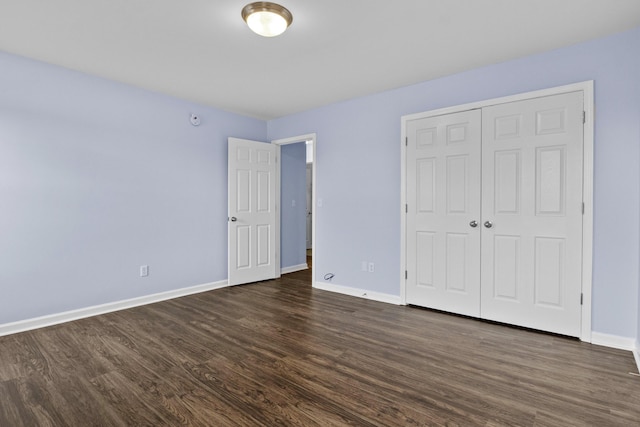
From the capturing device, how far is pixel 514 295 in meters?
3.13

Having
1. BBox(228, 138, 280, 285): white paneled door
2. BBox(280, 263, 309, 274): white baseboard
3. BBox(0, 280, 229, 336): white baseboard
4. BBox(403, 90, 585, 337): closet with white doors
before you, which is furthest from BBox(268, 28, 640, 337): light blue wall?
BBox(0, 280, 229, 336): white baseboard

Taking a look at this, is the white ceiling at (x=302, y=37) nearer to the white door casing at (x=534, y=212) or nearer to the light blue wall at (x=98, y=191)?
the light blue wall at (x=98, y=191)

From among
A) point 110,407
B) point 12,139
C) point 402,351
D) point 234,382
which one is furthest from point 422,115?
point 12,139

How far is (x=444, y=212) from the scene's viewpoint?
3.55 m

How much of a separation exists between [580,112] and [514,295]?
5.57 feet

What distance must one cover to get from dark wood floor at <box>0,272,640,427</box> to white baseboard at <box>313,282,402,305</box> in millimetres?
479

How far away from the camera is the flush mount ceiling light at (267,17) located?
2.25 metres

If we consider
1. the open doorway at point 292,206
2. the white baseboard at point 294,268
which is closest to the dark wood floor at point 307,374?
the white baseboard at point 294,268

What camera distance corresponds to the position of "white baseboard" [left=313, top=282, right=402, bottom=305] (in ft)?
12.9

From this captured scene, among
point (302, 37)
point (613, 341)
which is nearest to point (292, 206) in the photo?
point (302, 37)

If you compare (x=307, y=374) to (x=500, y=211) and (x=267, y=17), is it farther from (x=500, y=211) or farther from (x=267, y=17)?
(x=267, y=17)

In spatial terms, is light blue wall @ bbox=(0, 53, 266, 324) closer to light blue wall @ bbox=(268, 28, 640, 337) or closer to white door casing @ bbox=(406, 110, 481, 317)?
light blue wall @ bbox=(268, 28, 640, 337)

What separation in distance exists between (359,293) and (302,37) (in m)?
2.96

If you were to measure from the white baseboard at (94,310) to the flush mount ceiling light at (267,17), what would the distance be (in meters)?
3.21
